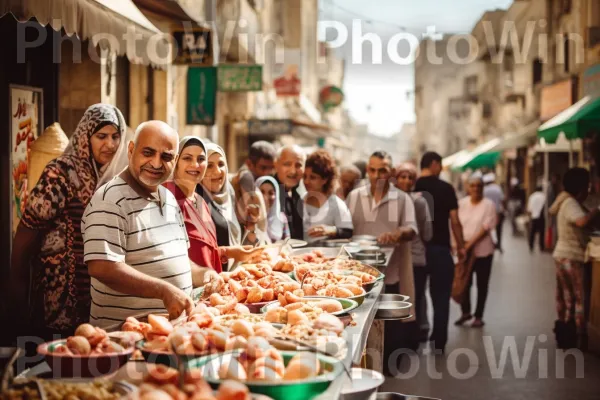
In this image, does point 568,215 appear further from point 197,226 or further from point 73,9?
point 73,9

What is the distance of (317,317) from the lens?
12.0ft

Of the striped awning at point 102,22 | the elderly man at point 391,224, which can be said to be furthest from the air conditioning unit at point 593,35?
the striped awning at point 102,22

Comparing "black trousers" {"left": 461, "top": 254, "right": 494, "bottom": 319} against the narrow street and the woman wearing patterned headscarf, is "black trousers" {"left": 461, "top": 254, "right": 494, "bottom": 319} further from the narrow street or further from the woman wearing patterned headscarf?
the woman wearing patterned headscarf

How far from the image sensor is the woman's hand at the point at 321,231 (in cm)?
747

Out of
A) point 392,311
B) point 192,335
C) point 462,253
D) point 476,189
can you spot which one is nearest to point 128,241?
point 192,335

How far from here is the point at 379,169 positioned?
26.4ft

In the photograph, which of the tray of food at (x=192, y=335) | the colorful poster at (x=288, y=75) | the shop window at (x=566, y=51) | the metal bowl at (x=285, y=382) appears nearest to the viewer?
the metal bowl at (x=285, y=382)

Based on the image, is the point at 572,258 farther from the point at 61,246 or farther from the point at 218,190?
the point at 61,246

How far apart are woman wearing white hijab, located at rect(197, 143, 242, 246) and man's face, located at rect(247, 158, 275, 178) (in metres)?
2.02

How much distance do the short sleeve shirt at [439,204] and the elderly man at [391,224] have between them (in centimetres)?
92

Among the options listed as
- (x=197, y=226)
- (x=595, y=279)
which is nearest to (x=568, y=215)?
(x=595, y=279)

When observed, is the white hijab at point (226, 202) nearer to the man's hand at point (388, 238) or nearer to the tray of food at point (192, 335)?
the man's hand at point (388, 238)

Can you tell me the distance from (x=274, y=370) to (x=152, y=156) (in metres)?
1.49

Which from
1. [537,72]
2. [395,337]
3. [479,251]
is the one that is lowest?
[395,337]
